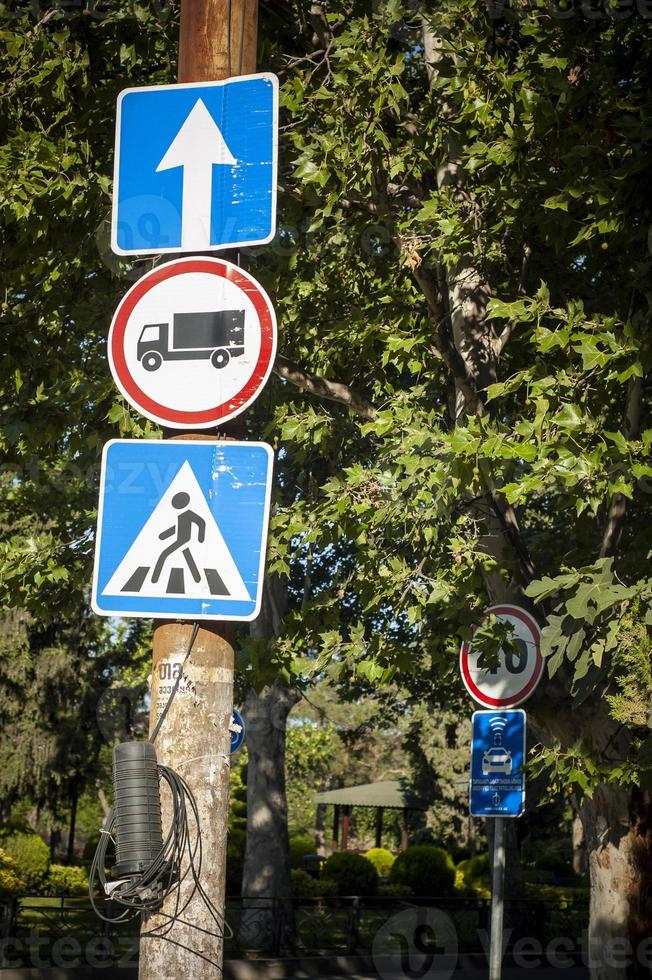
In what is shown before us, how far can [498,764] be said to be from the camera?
779 cm

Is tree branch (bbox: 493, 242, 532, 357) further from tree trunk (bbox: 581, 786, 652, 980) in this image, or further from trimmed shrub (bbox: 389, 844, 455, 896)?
trimmed shrub (bbox: 389, 844, 455, 896)

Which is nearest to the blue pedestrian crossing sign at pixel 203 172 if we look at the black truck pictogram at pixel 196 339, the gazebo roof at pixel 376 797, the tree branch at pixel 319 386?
the black truck pictogram at pixel 196 339

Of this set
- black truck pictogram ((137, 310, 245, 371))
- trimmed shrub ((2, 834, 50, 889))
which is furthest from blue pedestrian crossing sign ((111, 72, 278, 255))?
trimmed shrub ((2, 834, 50, 889))

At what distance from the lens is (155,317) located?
3.60 meters

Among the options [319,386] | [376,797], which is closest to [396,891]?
[376,797]

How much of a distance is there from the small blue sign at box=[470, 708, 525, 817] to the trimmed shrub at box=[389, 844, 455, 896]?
23.9 m

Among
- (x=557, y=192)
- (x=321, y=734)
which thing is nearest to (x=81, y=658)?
(x=557, y=192)

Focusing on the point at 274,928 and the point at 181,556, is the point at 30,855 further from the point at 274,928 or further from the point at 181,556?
the point at 181,556

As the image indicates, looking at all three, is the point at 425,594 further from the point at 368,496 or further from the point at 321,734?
the point at 321,734

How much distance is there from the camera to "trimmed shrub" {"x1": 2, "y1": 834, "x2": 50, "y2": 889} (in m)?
25.8

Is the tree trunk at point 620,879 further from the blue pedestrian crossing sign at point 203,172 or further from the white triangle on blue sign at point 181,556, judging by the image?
the blue pedestrian crossing sign at point 203,172

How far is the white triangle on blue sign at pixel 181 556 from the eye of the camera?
11.1ft

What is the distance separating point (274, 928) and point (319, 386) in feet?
44.2

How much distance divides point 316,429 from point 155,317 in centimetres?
694
